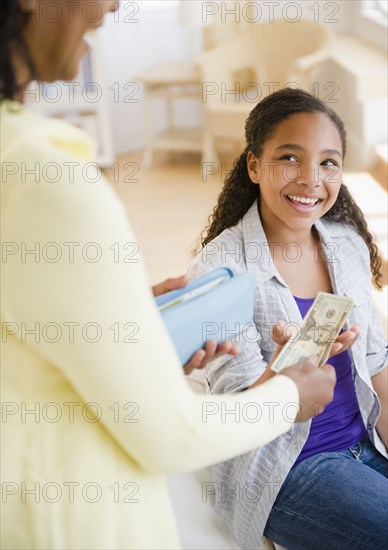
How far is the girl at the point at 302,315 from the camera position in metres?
1.39

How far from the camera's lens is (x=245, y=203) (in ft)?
5.49

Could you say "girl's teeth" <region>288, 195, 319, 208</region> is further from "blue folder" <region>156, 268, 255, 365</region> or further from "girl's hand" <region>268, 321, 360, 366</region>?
"blue folder" <region>156, 268, 255, 365</region>

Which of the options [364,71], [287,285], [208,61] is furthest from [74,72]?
[208,61]

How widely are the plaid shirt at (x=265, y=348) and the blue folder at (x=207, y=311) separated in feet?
1.33

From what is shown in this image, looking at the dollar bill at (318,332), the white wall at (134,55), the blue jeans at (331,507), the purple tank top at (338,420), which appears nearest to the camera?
the dollar bill at (318,332)

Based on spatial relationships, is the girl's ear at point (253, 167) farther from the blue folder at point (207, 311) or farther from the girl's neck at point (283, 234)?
the blue folder at point (207, 311)

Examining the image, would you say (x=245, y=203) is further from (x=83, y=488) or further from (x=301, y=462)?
(x=83, y=488)

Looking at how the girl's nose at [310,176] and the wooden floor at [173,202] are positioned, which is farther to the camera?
the wooden floor at [173,202]

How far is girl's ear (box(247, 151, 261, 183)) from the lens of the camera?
1604 millimetres

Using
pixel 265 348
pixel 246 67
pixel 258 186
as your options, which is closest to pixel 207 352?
pixel 265 348

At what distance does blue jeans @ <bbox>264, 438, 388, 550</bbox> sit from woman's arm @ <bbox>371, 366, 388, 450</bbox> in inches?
4.9

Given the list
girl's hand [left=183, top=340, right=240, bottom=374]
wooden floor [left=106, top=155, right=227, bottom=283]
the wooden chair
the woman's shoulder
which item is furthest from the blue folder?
the wooden chair

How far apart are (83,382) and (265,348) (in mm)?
800

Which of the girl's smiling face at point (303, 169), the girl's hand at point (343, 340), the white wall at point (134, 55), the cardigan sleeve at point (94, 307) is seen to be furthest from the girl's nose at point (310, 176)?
the white wall at point (134, 55)
